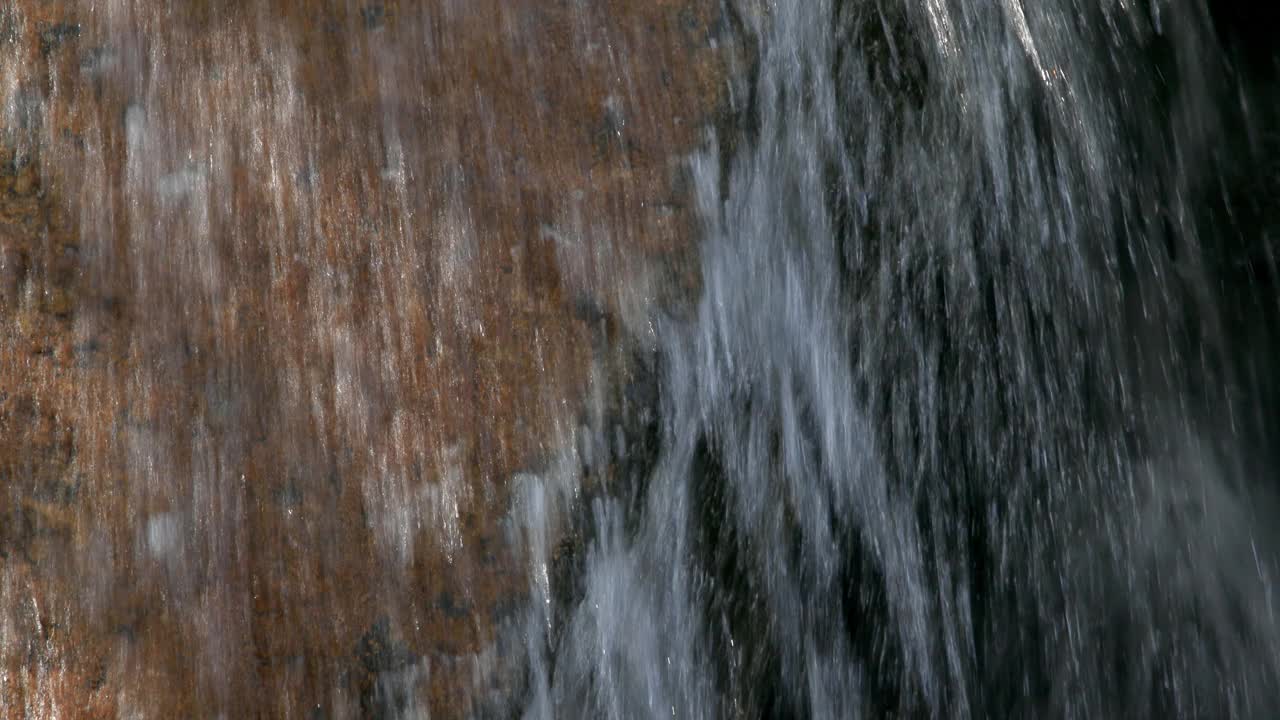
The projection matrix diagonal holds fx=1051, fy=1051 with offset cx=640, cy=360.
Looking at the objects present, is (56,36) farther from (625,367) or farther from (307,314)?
(625,367)

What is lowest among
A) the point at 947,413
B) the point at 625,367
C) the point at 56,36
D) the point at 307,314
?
the point at 947,413

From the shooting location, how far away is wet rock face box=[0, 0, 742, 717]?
1.86m

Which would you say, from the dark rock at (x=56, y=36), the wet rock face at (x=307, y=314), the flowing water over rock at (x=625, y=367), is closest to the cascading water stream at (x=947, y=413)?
the flowing water over rock at (x=625, y=367)

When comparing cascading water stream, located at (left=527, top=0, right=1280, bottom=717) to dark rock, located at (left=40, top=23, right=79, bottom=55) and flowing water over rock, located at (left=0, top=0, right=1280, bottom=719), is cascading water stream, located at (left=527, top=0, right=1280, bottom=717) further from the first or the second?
dark rock, located at (left=40, top=23, right=79, bottom=55)

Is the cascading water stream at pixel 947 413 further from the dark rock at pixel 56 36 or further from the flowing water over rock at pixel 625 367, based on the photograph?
the dark rock at pixel 56 36

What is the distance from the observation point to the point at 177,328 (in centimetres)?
193

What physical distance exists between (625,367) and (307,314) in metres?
0.60

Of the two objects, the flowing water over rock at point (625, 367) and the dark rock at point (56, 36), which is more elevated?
the dark rock at point (56, 36)

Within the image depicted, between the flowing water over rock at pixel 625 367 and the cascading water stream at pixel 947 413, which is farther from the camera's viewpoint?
the cascading water stream at pixel 947 413

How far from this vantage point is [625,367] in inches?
76.6

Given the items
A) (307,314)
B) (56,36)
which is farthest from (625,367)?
(56,36)

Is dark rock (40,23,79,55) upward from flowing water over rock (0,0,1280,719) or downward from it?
upward

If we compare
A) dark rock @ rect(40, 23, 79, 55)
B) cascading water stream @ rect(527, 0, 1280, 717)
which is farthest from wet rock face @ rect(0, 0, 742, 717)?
cascading water stream @ rect(527, 0, 1280, 717)

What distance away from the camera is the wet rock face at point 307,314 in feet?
6.11
